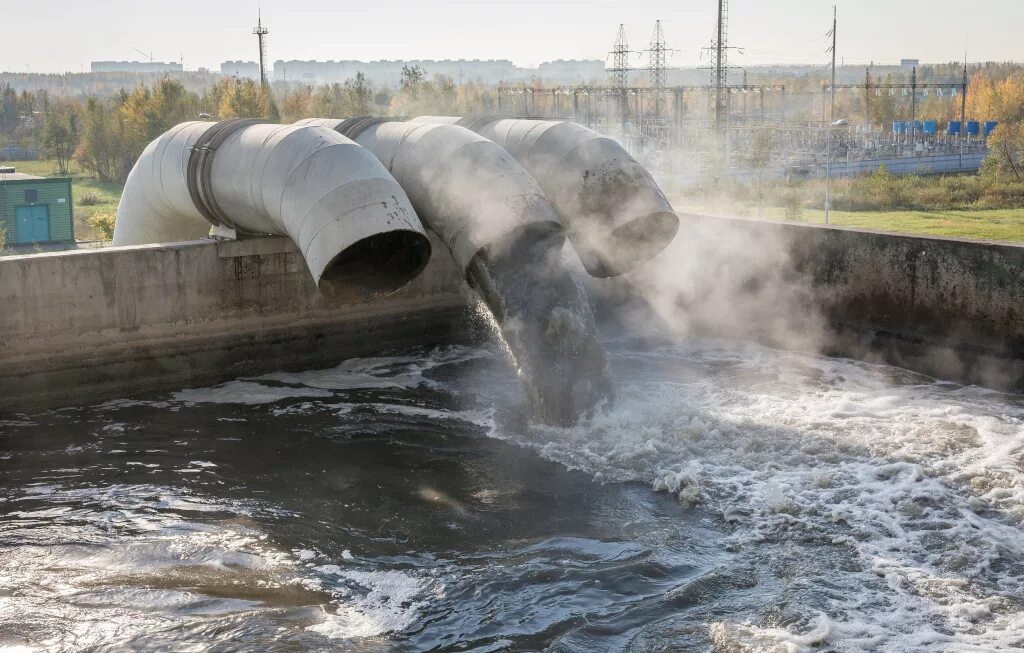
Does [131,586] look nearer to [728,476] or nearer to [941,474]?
[728,476]

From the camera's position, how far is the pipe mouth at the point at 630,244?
14.4 metres

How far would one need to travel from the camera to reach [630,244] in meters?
14.7

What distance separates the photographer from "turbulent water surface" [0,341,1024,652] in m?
7.89

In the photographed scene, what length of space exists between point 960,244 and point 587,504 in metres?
7.82

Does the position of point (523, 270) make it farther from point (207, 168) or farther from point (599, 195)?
point (207, 168)

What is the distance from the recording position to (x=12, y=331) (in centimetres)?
1382

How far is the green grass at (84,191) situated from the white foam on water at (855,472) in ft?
86.0

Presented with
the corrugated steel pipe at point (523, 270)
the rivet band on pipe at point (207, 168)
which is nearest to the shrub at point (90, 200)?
the rivet band on pipe at point (207, 168)

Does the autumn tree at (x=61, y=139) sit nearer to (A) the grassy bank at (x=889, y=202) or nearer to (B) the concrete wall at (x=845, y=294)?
(A) the grassy bank at (x=889, y=202)

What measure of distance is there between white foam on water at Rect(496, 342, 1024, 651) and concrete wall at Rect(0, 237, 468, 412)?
444 centimetres

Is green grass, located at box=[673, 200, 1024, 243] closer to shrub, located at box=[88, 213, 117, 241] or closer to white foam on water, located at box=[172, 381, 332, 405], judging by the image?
white foam on water, located at box=[172, 381, 332, 405]

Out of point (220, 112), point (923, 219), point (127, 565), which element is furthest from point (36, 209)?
point (127, 565)

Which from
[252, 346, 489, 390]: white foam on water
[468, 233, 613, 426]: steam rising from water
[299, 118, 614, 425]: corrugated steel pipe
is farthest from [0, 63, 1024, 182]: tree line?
[468, 233, 613, 426]: steam rising from water

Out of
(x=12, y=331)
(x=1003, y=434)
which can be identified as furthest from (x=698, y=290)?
A: (x=12, y=331)
